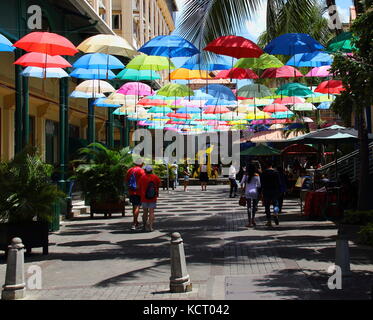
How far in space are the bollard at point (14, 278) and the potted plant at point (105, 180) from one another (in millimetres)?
11093

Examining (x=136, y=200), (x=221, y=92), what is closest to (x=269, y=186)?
(x=136, y=200)

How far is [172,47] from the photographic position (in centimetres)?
1461

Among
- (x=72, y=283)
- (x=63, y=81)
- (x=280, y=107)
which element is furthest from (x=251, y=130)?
(x=72, y=283)

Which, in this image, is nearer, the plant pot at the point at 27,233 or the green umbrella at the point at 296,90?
the plant pot at the point at 27,233

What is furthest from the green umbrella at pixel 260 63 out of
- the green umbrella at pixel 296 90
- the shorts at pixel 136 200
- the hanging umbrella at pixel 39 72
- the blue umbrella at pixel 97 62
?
the hanging umbrella at pixel 39 72

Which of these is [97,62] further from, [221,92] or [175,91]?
[221,92]

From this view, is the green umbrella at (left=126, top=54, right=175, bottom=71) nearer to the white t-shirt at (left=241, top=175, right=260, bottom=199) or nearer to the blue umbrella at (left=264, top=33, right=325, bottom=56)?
the blue umbrella at (left=264, top=33, right=325, bottom=56)

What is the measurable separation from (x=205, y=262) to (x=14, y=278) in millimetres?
3788

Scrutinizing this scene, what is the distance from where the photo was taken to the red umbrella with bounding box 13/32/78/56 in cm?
1353

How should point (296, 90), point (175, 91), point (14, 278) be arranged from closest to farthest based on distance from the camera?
1. point (14, 278)
2. point (175, 91)
3. point (296, 90)

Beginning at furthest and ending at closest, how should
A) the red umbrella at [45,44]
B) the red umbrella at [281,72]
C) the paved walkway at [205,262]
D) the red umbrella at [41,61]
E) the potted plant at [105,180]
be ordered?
the red umbrella at [281,72]
the potted plant at [105,180]
the red umbrella at [41,61]
the red umbrella at [45,44]
the paved walkway at [205,262]

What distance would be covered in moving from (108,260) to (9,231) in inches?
78.3

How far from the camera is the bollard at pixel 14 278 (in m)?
7.70

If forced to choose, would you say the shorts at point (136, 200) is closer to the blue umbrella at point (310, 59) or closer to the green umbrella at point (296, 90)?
the blue umbrella at point (310, 59)
